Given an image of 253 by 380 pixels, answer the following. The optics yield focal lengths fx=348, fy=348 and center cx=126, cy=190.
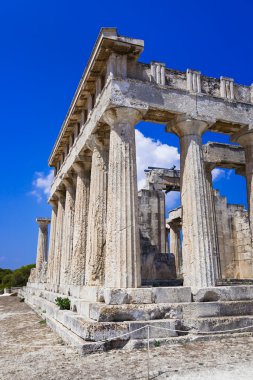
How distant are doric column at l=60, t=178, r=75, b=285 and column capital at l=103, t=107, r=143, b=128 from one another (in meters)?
7.49

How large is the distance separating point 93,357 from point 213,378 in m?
2.52

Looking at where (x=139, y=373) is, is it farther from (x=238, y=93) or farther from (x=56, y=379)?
(x=238, y=93)

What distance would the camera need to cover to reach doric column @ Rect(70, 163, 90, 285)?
14.1 metres

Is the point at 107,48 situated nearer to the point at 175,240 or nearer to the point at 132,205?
the point at 132,205

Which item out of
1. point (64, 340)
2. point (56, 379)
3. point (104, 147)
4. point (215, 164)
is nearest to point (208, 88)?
point (104, 147)

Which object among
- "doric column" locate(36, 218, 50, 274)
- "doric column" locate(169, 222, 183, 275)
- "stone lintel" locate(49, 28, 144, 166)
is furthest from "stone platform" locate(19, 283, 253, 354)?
"doric column" locate(36, 218, 50, 274)

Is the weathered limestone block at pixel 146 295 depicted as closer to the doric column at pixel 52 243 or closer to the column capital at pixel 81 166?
the column capital at pixel 81 166

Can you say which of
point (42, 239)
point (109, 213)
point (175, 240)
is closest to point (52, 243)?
point (42, 239)

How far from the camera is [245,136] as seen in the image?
13352mm

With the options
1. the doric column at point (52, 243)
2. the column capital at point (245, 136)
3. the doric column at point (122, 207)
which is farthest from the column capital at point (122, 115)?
Result: the doric column at point (52, 243)

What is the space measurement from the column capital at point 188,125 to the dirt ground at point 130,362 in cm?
655

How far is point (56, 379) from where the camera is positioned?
5.68 m

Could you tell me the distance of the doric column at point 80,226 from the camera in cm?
1409

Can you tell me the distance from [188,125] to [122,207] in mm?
3870
